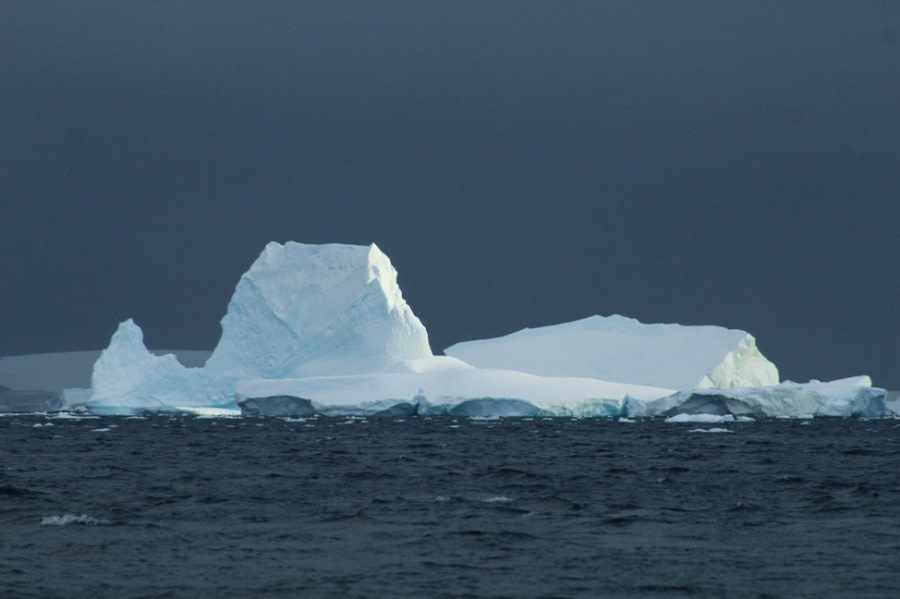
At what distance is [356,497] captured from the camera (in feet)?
48.6

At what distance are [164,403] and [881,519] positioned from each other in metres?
34.6

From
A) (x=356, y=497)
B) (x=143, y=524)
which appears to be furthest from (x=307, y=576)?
(x=356, y=497)

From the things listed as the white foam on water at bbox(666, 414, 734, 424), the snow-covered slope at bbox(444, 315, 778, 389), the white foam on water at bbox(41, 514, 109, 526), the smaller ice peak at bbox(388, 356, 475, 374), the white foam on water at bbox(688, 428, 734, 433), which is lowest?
the white foam on water at bbox(41, 514, 109, 526)

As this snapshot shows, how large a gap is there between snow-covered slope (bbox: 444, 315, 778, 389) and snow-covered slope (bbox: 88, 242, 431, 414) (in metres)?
11.0

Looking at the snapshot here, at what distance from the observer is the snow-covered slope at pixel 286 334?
42.7m

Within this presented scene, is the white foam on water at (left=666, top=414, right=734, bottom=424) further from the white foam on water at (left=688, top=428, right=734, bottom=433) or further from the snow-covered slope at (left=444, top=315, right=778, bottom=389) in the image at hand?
the snow-covered slope at (left=444, top=315, right=778, bottom=389)

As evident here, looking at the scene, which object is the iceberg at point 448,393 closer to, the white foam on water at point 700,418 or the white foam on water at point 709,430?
the white foam on water at point 700,418

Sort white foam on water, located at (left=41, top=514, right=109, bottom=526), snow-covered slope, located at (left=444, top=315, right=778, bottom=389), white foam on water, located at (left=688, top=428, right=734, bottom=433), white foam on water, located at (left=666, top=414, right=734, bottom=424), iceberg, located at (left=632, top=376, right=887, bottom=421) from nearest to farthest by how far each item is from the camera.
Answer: white foam on water, located at (left=41, top=514, right=109, bottom=526) < white foam on water, located at (left=688, top=428, right=734, bottom=433) < white foam on water, located at (left=666, top=414, right=734, bottom=424) < iceberg, located at (left=632, top=376, right=887, bottom=421) < snow-covered slope, located at (left=444, top=315, right=778, bottom=389)

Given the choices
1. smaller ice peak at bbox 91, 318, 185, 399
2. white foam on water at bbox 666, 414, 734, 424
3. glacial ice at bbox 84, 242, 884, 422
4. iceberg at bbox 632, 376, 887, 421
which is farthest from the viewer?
smaller ice peak at bbox 91, 318, 185, 399

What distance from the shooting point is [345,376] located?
41969 mm

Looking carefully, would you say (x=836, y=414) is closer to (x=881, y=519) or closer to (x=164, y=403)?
(x=164, y=403)

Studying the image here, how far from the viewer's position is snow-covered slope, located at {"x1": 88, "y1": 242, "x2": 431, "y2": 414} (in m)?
42.7

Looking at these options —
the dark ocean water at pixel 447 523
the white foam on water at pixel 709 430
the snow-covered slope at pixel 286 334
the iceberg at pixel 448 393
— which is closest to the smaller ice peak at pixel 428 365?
the iceberg at pixel 448 393

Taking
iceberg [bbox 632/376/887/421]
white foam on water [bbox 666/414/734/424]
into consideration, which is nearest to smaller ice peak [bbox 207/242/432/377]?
iceberg [bbox 632/376/887/421]
